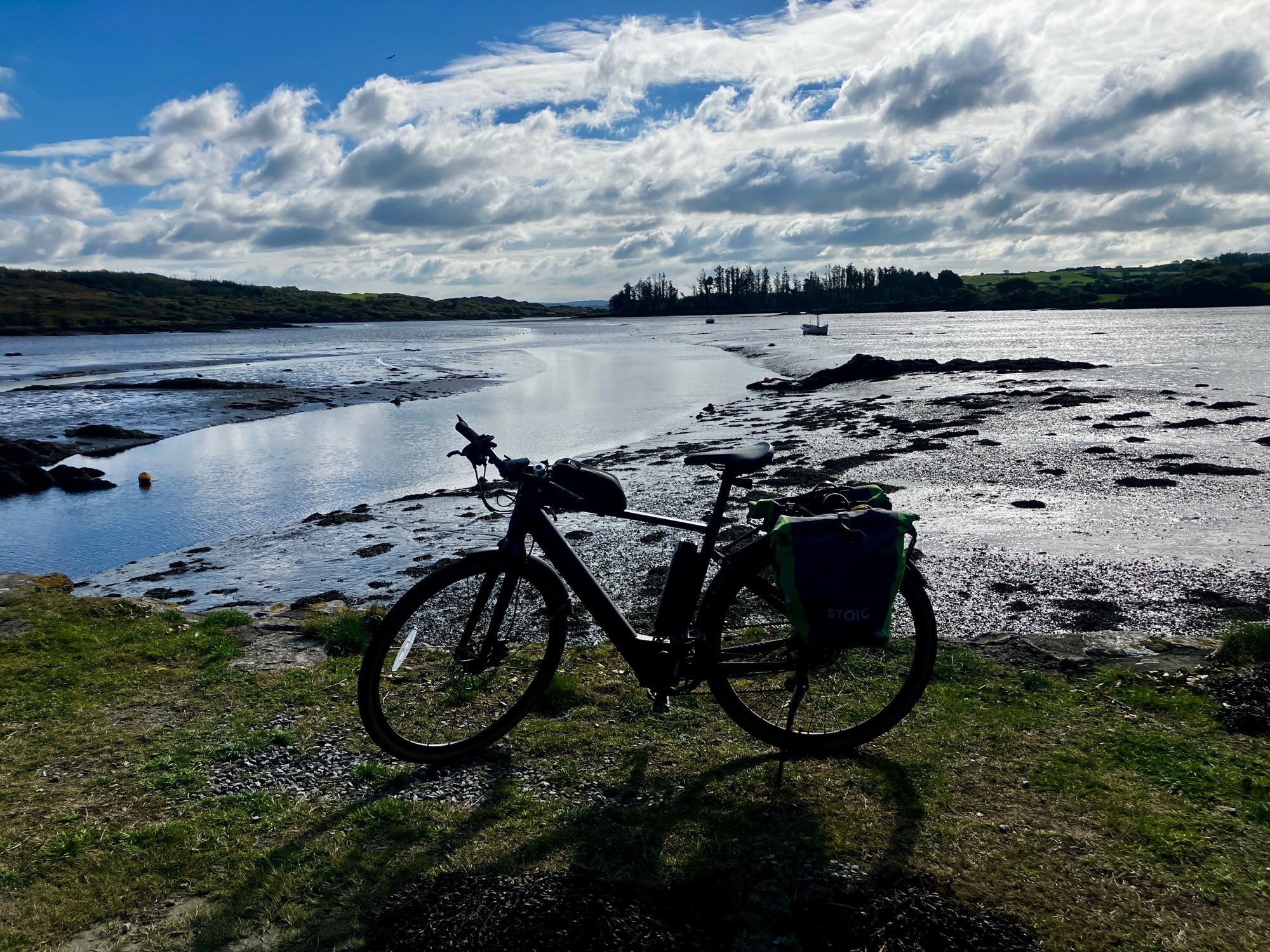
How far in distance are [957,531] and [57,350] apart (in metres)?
93.5

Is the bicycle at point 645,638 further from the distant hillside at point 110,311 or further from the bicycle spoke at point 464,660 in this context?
the distant hillside at point 110,311

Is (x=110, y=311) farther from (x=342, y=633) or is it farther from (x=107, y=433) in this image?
(x=342, y=633)

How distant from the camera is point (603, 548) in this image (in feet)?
34.8

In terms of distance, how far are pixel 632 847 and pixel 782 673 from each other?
140 cm

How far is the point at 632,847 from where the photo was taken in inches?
150

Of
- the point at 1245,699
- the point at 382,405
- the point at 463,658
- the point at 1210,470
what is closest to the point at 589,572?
the point at 463,658

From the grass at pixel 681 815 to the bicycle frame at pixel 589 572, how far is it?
0.58m

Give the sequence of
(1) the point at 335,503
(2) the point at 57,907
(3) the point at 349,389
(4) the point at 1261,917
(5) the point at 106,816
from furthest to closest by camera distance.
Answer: (3) the point at 349,389
(1) the point at 335,503
(5) the point at 106,816
(2) the point at 57,907
(4) the point at 1261,917

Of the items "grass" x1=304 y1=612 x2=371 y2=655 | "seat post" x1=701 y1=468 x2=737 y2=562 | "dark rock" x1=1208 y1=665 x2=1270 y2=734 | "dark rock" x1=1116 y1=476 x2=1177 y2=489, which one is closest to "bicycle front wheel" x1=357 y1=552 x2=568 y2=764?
"seat post" x1=701 y1=468 x2=737 y2=562

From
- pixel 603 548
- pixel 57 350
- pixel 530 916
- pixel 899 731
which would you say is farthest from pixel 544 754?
pixel 57 350

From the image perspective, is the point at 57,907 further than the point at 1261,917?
Yes

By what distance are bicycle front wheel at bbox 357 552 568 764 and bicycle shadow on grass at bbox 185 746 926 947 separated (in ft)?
1.27

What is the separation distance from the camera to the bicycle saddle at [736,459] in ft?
14.9

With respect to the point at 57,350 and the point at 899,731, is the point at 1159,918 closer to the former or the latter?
the point at 899,731
